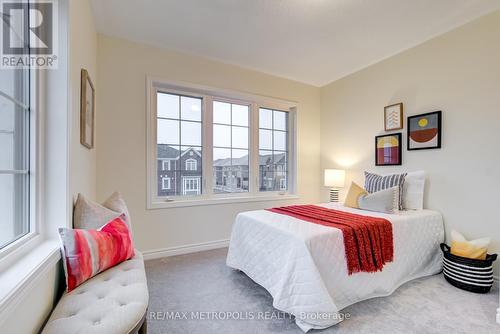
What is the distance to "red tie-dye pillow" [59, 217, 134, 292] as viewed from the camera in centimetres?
113

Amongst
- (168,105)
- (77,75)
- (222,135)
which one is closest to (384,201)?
(222,135)

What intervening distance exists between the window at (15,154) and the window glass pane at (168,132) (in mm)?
1725

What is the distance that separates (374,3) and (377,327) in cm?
258

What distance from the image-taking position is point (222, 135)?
10.7ft

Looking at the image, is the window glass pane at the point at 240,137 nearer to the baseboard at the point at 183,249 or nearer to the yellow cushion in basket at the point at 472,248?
the baseboard at the point at 183,249

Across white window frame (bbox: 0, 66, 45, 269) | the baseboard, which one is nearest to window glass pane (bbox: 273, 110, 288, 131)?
the baseboard

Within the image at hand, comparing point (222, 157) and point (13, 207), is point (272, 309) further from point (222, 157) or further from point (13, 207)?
point (222, 157)

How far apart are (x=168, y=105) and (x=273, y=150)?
66.9 inches

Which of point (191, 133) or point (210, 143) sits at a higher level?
point (191, 133)

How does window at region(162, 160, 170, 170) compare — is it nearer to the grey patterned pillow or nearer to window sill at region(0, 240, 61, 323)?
window sill at region(0, 240, 61, 323)

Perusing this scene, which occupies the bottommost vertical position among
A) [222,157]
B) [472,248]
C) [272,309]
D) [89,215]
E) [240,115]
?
[272,309]

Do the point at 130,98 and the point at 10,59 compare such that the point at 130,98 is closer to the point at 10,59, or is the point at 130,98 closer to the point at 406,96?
the point at 10,59

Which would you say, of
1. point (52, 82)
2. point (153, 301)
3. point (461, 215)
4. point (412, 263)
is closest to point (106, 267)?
point (153, 301)

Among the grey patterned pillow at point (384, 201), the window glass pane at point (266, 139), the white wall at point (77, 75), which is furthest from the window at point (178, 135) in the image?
the grey patterned pillow at point (384, 201)
